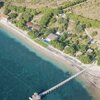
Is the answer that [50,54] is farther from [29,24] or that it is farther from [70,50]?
[29,24]

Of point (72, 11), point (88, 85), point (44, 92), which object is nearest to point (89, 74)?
point (88, 85)

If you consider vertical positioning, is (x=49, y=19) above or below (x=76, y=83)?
above

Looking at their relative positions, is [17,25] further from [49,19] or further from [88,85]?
[88,85]

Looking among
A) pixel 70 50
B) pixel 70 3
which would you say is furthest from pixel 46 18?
pixel 70 50

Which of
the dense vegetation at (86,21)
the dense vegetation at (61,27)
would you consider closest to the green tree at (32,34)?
the dense vegetation at (61,27)

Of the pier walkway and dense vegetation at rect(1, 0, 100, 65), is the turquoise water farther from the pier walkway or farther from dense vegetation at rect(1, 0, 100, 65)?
dense vegetation at rect(1, 0, 100, 65)

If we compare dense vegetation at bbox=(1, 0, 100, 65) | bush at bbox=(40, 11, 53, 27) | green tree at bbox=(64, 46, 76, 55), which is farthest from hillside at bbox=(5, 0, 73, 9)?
green tree at bbox=(64, 46, 76, 55)
